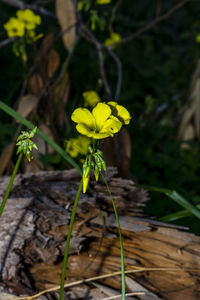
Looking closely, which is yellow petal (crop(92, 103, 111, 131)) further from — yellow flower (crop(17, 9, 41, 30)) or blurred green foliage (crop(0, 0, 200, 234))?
yellow flower (crop(17, 9, 41, 30))

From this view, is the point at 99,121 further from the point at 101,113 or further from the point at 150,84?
the point at 150,84

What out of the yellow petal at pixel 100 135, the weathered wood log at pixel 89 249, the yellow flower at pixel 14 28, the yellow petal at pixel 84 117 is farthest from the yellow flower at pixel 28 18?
the yellow petal at pixel 100 135

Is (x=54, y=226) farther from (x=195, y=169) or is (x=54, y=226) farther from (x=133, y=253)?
(x=195, y=169)

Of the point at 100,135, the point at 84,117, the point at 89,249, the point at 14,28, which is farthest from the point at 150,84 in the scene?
the point at 100,135

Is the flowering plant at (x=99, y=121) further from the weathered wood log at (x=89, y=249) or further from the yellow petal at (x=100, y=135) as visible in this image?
the weathered wood log at (x=89, y=249)

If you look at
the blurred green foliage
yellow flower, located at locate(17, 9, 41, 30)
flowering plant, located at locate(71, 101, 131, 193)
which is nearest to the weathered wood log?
the blurred green foliage

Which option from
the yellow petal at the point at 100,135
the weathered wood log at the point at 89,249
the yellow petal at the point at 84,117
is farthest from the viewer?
the weathered wood log at the point at 89,249
